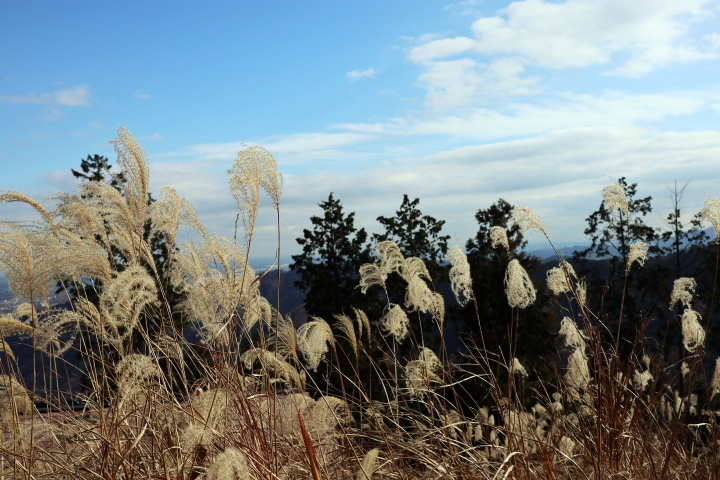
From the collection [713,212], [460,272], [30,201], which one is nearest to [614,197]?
[713,212]

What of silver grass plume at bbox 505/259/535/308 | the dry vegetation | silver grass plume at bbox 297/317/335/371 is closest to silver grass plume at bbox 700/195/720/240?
the dry vegetation

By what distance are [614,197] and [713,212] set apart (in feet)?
1.83

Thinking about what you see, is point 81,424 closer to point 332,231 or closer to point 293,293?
point 332,231

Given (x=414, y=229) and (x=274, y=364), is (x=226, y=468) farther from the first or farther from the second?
(x=414, y=229)

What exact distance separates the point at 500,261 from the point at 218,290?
1231 cm

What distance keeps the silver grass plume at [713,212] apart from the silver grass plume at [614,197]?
1.45ft

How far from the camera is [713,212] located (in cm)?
329

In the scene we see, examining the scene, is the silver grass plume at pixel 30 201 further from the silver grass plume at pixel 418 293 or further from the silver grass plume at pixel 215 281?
the silver grass plume at pixel 418 293

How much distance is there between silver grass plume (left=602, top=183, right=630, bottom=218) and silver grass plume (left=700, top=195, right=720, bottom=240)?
442mm

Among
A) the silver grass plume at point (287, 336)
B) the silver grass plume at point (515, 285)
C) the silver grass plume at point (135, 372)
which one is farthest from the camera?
the silver grass plume at point (287, 336)

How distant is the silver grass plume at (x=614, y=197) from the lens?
337 centimetres

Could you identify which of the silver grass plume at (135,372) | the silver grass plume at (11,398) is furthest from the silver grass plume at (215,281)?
the silver grass plume at (11,398)

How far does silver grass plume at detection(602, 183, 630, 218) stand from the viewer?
11.1ft

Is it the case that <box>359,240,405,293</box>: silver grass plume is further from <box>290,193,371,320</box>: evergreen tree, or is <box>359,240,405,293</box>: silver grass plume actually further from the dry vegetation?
<box>290,193,371,320</box>: evergreen tree
